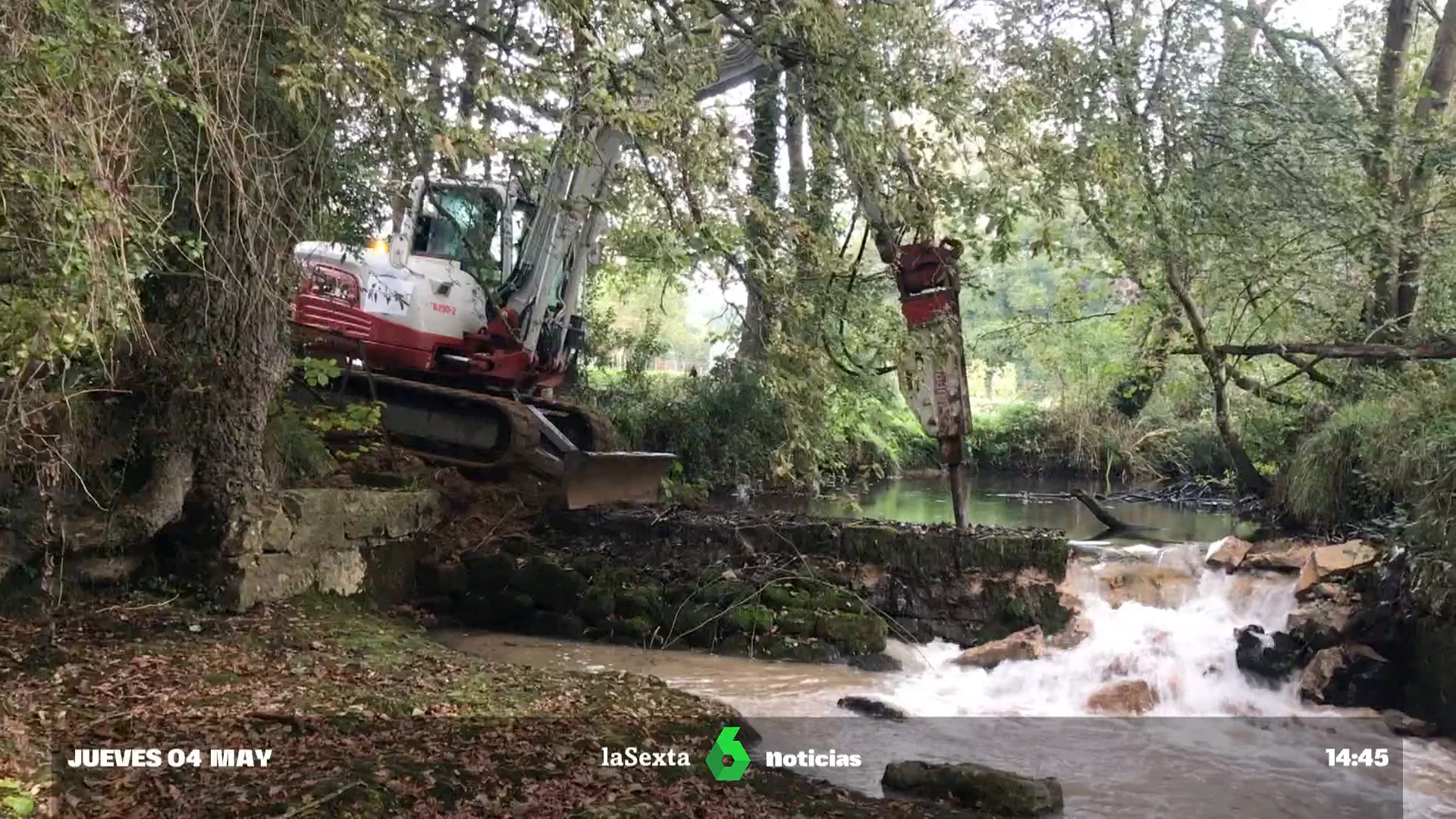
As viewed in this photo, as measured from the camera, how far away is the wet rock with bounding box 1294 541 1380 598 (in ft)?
24.8

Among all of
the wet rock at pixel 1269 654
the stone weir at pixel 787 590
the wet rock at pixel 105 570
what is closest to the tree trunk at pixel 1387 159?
the wet rock at pixel 1269 654

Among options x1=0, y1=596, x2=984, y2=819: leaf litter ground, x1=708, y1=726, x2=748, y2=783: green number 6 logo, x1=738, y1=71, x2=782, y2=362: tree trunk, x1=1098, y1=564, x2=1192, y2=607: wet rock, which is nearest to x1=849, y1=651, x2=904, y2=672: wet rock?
x1=1098, y1=564, x2=1192, y2=607: wet rock

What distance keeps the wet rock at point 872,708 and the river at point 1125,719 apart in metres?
0.08

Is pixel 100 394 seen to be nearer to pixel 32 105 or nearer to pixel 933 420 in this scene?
pixel 32 105

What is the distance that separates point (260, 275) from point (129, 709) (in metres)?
1.99

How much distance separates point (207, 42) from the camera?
3.94 m

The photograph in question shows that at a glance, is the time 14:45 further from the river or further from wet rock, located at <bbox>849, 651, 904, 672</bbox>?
wet rock, located at <bbox>849, 651, 904, 672</bbox>

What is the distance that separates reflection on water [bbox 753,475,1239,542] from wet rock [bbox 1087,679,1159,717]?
3245 millimetres

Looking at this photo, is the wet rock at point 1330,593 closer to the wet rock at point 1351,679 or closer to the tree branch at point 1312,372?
the wet rock at point 1351,679

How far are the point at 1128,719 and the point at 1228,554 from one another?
2.69m

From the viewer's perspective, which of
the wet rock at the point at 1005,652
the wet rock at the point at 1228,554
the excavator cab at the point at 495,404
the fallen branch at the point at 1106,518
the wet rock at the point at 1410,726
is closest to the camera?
the wet rock at the point at 1410,726

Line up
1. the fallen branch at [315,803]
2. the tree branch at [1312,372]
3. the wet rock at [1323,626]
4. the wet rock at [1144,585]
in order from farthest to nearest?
the tree branch at [1312,372] → the wet rock at [1144,585] → the wet rock at [1323,626] → the fallen branch at [315,803]

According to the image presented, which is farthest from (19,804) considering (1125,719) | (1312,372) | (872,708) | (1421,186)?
(1312,372)

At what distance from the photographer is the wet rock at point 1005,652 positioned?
23.0 ft
